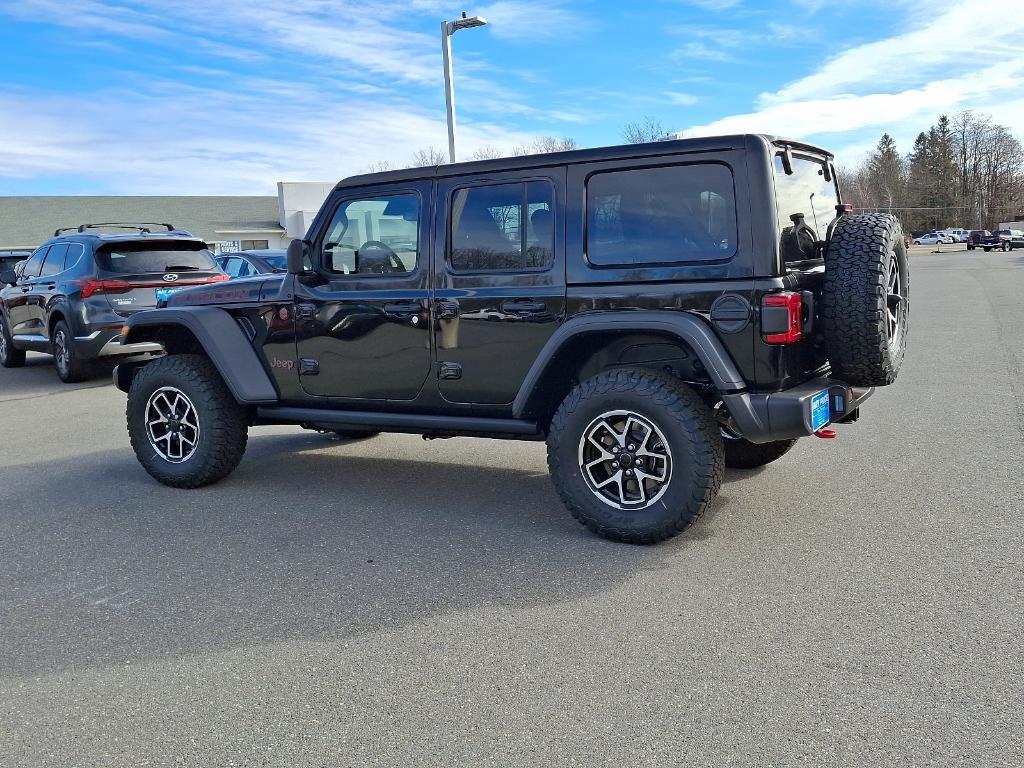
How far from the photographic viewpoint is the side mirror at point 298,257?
18.2ft

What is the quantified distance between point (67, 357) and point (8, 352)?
2.82m

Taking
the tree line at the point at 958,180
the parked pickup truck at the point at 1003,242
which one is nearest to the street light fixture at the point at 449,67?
the parked pickup truck at the point at 1003,242

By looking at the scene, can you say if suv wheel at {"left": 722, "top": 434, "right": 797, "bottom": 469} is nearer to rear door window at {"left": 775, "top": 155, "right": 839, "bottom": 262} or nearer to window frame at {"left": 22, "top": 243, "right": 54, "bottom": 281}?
rear door window at {"left": 775, "top": 155, "right": 839, "bottom": 262}

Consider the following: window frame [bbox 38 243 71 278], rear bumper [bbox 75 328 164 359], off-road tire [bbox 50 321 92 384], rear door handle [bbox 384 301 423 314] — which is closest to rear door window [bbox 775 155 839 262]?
rear door handle [bbox 384 301 423 314]

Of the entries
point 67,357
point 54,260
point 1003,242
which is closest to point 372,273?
point 67,357

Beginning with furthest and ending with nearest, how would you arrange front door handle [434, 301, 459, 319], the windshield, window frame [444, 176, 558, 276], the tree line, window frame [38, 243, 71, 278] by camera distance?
the tree line
window frame [38, 243, 71, 278]
the windshield
front door handle [434, 301, 459, 319]
window frame [444, 176, 558, 276]

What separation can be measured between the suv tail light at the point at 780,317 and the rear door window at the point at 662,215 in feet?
1.04

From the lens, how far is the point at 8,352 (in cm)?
1357

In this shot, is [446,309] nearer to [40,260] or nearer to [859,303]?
[859,303]

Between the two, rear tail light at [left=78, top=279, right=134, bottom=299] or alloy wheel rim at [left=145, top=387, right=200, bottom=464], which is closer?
alloy wheel rim at [left=145, top=387, right=200, bottom=464]

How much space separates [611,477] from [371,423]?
63.0 inches

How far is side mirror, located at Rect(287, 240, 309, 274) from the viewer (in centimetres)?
556

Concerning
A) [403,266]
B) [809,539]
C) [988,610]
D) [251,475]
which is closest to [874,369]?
[809,539]

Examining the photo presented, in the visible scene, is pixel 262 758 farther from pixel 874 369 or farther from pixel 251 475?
pixel 251 475
